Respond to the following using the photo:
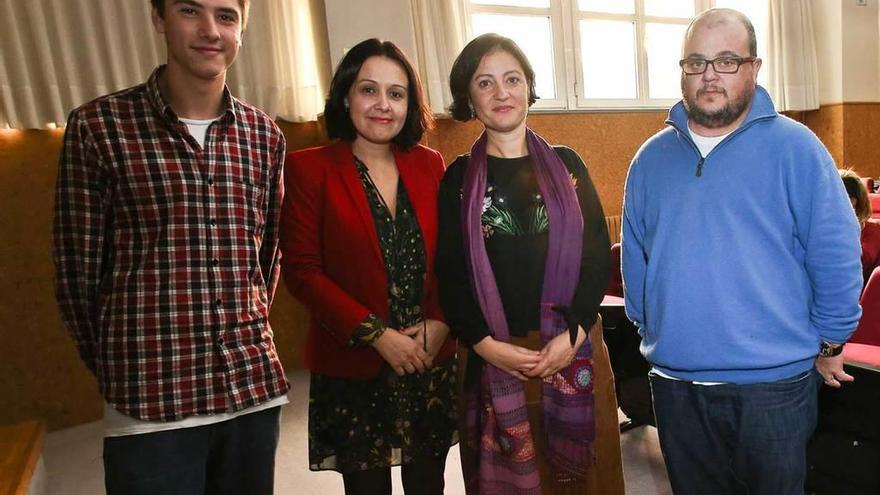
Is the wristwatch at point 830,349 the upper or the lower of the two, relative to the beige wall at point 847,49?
lower

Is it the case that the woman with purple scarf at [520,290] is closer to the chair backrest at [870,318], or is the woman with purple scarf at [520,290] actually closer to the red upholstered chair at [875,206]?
the chair backrest at [870,318]

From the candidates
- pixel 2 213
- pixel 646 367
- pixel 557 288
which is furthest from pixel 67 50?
pixel 646 367

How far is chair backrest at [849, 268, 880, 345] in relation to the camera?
1.77 m

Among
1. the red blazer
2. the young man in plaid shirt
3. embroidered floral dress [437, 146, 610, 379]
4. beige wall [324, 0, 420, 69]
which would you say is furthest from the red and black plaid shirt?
beige wall [324, 0, 420, 69]

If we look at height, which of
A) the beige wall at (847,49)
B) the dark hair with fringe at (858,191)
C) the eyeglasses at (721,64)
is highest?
the beige wall at (847,49)

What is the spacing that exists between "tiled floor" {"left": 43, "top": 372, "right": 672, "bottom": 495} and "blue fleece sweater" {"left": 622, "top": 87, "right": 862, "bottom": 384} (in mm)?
1131

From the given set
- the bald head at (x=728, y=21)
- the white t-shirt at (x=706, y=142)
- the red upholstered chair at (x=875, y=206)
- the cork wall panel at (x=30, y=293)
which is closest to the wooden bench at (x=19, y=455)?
the cork wall panel at (x=30, y=293)

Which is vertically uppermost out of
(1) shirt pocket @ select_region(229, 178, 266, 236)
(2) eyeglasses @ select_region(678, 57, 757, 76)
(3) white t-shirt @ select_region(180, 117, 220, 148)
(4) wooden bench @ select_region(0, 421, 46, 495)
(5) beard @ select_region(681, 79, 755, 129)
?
(2) eyeglasses @ select_region(678, 57, 757, 76)

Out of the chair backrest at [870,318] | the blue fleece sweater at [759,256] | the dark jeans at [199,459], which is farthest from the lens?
the chair backrest at [870,318]

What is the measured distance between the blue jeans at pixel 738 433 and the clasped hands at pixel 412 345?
0.53 meters

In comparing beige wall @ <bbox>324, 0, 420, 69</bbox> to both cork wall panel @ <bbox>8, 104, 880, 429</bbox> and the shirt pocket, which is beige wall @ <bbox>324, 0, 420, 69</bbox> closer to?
cork wall panel @ <bbox>8, 104, 880, 429</bbox>

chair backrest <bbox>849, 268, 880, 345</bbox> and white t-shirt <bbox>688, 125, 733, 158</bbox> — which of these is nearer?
white t-shirt <bbox>688, 125, 733, 158</bbox>

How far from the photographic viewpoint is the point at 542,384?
1374 millimetres

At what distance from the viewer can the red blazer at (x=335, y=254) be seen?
1307 mm
